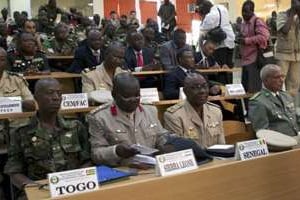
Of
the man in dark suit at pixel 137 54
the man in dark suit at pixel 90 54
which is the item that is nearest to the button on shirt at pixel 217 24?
the man in dark suit at pixel 137 54

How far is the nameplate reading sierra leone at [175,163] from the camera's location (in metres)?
1.83

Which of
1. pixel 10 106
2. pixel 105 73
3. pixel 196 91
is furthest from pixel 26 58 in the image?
pixel 196 91

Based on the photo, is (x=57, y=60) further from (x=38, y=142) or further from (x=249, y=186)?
(x=249, y=186)

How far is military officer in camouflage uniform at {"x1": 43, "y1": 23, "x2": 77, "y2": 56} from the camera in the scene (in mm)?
7281

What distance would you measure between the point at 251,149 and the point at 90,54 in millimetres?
3476

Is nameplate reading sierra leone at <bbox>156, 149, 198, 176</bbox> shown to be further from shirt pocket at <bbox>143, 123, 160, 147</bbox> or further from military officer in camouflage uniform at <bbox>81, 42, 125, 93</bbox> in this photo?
military officer in camouflage uniform at <bbox>81, 42, 125, 93</bbox>

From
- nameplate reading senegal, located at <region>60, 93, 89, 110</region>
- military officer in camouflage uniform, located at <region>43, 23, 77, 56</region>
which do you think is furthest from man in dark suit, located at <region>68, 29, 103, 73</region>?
military officer in camouflage uniform, located at <region>43, 23, 77, 56</region>

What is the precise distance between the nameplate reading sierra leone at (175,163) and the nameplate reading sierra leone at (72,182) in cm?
27

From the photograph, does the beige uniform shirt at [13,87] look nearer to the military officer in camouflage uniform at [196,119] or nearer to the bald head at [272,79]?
the military officer in camouflage uniform at [196,119]

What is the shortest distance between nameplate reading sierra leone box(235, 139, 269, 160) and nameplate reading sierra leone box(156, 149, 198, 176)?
23 cm

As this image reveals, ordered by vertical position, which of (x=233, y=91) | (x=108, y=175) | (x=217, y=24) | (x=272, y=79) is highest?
(x=217, y=24)

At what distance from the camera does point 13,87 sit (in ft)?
12.8

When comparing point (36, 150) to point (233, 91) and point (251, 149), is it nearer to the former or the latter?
point (251, 149)

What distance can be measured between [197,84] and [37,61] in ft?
7.78
